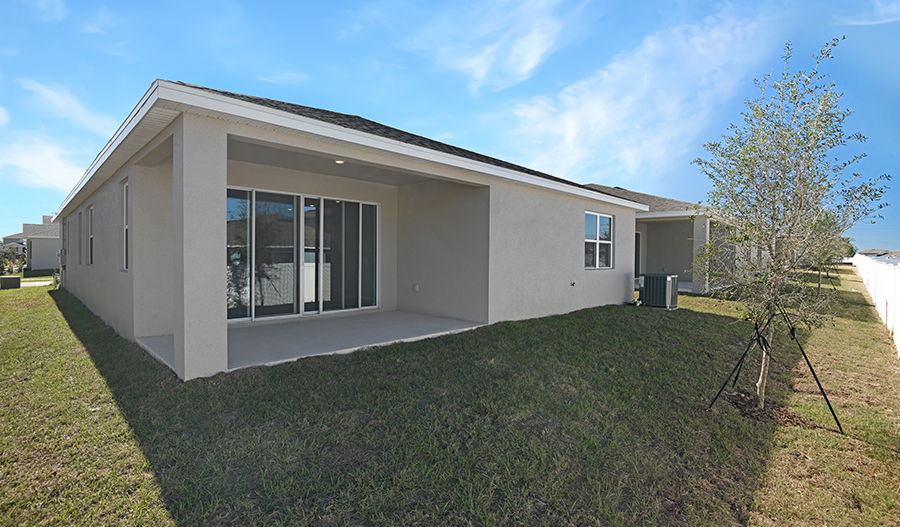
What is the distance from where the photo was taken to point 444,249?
27.3 feet

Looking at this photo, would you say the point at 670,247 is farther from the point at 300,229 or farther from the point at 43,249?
the point at 43,249

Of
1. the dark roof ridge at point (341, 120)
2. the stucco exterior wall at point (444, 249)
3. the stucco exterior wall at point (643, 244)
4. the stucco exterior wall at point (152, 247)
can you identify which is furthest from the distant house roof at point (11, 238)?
the stucco exterior wall at point (643, 244)

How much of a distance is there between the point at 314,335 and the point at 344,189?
3.19 m

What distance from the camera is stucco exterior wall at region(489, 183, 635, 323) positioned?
7.84 m

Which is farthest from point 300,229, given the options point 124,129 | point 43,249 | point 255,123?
point 43,249

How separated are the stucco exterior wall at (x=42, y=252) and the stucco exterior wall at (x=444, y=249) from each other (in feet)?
114

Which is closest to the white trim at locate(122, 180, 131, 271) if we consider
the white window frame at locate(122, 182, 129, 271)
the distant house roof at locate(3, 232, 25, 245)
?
the white window frame at locate(122, 182, 129, 271)

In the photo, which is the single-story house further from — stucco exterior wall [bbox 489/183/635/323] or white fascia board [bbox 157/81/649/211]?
stucco exterior wall [bbox 489/183/635/323]

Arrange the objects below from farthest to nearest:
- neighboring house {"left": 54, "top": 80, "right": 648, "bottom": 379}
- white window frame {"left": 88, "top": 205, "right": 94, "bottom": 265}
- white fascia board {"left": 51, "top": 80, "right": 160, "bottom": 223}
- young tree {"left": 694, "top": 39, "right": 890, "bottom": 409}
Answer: white window frame {"left": 88, "top": 205, "right": 94, "bottom": 265} < neighboring house {"left": 54, "top": 80, "right": 648, "bottom": 379} < white fascia board {"left": 51, "top": 80, "right": 160, "bottom": 223} < young tree {"left": 694, "top": 39, "right": 890, "bottom": 409}

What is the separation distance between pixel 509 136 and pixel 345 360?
13704 mm

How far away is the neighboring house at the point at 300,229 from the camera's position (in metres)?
4.42

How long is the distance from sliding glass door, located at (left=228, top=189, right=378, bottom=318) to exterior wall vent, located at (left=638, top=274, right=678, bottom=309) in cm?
731

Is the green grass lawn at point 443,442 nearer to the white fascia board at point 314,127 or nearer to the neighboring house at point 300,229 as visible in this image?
the neighboring house at point 300,229

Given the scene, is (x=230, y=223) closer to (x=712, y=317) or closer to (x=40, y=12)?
(x=40, y=12)
